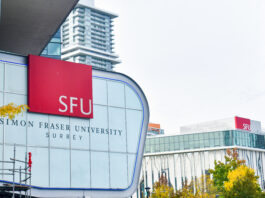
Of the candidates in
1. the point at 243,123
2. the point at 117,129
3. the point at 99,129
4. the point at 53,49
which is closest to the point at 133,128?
the point at 117,129

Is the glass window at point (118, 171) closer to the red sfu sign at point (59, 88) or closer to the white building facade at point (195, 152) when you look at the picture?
the red sfu sign at point (59, 88)

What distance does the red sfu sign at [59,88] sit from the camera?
3234 centimetres

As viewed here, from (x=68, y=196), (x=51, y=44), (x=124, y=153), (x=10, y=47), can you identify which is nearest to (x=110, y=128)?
(x=124, y=153)

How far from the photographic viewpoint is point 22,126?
31.2 m

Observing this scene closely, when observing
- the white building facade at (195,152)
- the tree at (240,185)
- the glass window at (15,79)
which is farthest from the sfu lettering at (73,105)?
the white building facade at (195,152)

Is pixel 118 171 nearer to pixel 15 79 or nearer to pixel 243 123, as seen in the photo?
pixel 15 79

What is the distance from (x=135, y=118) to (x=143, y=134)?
1.30 metres

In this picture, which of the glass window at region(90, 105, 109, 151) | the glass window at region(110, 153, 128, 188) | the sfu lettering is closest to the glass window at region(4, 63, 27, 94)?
the sfu lettering

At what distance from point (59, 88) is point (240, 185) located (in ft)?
98.3

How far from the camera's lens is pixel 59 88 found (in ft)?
110

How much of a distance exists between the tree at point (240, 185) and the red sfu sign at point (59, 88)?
26911 millimetres

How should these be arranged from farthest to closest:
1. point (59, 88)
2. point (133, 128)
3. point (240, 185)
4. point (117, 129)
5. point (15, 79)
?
1. point (240, 185)
2. point (133, 128)
3. point (117, 129)
4. point (59, 88)
5. point (15, 79)

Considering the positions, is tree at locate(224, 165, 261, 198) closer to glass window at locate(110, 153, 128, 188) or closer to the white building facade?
glass window at locate(110, 153, 128, 188)

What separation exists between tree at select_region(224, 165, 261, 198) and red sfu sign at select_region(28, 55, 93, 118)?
26.9m
